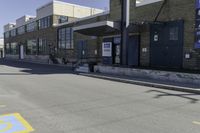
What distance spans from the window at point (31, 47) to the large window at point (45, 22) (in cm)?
398

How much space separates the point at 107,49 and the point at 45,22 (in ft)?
72.8

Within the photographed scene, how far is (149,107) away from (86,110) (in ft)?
6.65

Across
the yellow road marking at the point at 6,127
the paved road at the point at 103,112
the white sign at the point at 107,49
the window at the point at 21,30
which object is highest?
the window at the point at 21,30

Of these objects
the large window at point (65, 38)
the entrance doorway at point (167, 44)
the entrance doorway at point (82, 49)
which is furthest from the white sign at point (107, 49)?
the large window at point (65, 38)

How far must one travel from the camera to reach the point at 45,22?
1821 inches

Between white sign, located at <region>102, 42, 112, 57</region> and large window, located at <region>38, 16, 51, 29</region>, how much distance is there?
1922 centimetres

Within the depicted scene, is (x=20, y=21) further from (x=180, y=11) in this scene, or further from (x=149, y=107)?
(x=149, y=107)

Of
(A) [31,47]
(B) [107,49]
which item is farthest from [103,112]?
(A) [31,47]

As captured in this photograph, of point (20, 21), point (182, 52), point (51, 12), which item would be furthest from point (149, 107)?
point (20, 21)

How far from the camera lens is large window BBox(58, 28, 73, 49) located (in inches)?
1463

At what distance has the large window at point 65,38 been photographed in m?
37.2

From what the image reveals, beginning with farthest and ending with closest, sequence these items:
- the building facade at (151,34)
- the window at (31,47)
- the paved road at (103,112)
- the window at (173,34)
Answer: the window at (31,47)
the window at (173,34)
the building facade at (151,34)
the paved road at (103,112)

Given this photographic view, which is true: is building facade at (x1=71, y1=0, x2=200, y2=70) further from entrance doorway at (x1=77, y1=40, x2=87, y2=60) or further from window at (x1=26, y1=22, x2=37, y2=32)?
window at (x1=26, y1=22, x2=37, y2=32)

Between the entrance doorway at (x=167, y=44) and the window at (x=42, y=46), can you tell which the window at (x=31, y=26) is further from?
the entrance doorway at (x=167, y=44)
